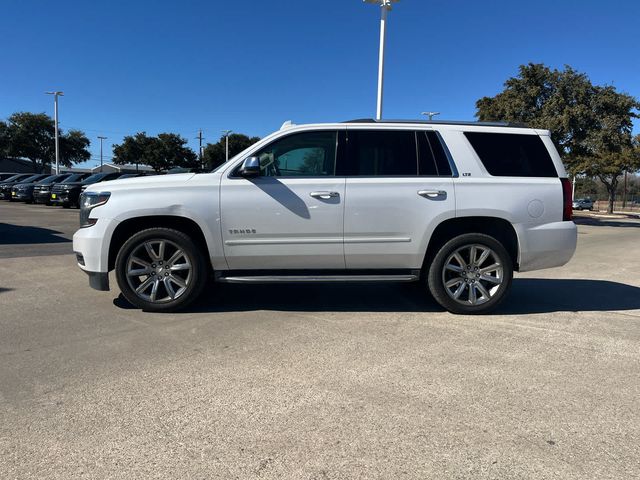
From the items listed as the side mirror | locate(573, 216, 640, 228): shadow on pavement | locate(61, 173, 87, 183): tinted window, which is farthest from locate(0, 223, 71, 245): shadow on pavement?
locate(573, 216, 640, 228): shadow on pavement

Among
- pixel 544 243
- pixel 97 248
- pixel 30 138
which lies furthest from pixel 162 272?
pixel 30 138

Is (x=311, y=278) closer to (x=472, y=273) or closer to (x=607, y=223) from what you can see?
(x=472, y=273)

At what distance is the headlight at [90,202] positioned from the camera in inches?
200

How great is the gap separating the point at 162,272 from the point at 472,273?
130 inches

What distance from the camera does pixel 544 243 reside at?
5.29m

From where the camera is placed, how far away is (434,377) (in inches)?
144

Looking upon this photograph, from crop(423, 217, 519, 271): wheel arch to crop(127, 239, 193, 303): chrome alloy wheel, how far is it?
260 cm

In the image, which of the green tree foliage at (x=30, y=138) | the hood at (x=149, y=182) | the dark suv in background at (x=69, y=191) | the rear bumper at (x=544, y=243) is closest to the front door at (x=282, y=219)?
the hood at (x=149, y=182)

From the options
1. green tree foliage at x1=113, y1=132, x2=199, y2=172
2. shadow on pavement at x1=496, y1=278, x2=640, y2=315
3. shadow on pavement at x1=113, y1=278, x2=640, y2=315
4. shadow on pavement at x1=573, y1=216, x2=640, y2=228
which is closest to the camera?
shadow on pavement at x1=113, y1=278, x2=640, y2=315

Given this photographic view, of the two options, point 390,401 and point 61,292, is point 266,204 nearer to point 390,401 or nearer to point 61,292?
point 390,401

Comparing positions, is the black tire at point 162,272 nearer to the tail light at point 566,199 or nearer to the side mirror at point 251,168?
the side mirror at point 251,168

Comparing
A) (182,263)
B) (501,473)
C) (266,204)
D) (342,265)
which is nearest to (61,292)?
(182,263)

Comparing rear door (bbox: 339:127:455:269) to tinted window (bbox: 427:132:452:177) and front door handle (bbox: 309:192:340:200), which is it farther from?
front door handle (bbox: 309:192:340:200)

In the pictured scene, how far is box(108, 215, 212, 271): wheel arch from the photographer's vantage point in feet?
16.8
